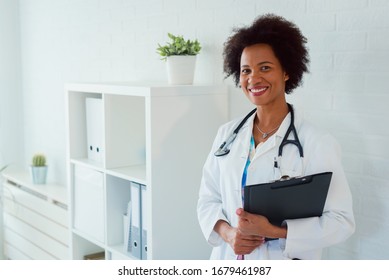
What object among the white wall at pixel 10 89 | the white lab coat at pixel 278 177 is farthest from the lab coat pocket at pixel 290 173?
the white wall at pixel 10 89

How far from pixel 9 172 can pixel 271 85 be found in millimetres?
2896

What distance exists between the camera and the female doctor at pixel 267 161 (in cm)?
160

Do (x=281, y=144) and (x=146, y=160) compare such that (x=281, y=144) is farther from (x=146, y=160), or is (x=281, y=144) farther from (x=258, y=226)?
(x=146, y=160)

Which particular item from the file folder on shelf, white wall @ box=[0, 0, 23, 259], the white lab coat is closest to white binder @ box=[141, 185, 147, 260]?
the file folder on shelf

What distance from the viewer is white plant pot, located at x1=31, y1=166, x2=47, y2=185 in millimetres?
3693

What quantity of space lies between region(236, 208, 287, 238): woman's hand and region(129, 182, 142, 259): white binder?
2.76 ft

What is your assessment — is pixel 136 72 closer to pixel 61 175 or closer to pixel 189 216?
pixel 189 216

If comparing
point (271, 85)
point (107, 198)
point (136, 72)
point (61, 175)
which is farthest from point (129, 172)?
point (61, 175)

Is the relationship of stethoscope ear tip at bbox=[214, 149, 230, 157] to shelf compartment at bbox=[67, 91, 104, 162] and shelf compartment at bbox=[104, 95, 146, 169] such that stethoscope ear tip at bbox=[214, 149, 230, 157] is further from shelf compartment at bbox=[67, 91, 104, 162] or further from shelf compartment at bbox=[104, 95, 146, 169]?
shelf compartment at bbox=[67, 91, 104, 162]

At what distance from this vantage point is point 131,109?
102 inches

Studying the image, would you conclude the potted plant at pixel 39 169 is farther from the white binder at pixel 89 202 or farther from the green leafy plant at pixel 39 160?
the white binder at pixel 89 202

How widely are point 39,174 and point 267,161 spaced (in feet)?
7.77

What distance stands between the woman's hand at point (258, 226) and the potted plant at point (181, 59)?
37.0 inches
